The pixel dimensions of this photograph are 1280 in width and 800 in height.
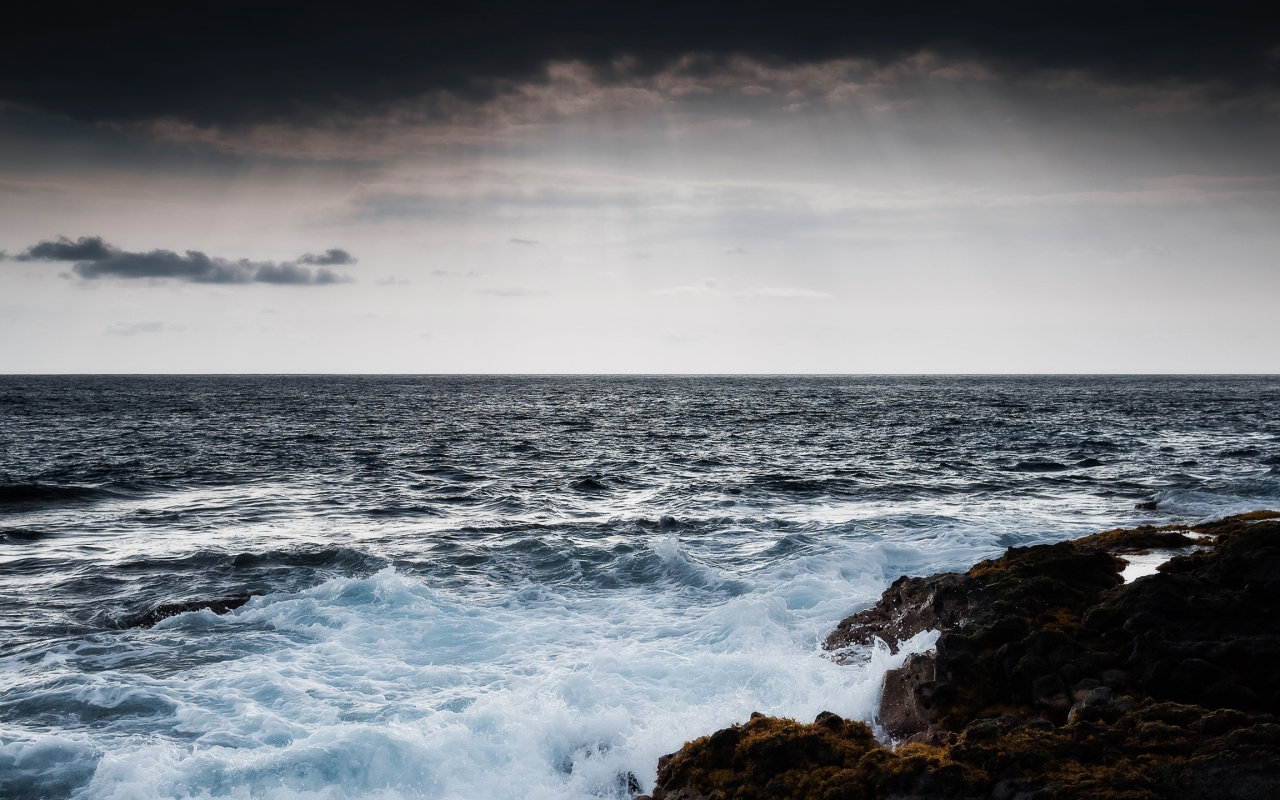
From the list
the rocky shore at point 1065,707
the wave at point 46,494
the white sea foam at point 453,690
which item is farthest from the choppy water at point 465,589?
the rocky shore at point 1065,707

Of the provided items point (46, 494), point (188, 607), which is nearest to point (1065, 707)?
point (188, 607)

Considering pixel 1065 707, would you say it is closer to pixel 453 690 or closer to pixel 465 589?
pixel 453 690

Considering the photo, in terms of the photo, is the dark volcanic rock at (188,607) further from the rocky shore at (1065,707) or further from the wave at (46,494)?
the wave at (46,494)

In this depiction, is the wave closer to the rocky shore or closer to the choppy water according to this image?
the choppy water

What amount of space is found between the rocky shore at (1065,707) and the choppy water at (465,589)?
1.38 meters

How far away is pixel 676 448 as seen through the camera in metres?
40.5

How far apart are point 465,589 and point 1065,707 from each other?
1098 centimetres

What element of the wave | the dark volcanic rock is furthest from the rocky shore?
the wave

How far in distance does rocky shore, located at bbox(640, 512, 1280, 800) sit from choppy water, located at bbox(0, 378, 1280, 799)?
1.38 m

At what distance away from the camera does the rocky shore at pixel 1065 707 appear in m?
5.38

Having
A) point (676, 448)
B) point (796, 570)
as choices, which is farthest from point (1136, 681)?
point (676, 448)

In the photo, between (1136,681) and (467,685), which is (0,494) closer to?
(467,685)

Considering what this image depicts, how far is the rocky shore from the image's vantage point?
5.38 meters

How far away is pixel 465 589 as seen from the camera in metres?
14.8
